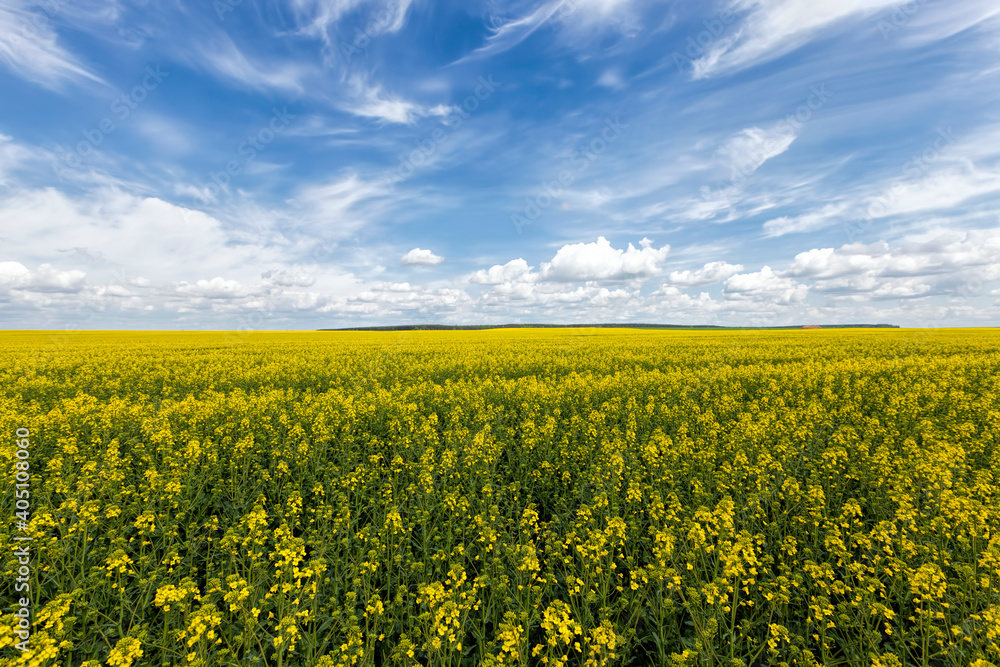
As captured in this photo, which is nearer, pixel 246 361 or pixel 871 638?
pixel 871 638

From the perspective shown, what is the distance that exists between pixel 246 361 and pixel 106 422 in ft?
41.2

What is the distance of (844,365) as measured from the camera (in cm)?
1719

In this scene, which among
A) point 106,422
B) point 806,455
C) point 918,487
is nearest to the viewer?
point 918,487

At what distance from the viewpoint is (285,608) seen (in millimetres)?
3822

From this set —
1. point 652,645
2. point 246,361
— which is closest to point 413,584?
point 652,645

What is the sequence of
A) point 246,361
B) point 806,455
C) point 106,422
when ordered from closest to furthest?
point 806,455
point 106,422
point 246,361

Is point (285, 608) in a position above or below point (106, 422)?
below

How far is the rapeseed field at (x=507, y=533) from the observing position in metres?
3.62

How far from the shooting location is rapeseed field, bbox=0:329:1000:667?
3623 millimetres

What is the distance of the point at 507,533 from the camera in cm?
542

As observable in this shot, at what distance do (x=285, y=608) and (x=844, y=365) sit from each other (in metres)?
21.7

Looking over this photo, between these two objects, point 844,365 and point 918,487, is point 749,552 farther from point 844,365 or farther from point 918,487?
point 844,365

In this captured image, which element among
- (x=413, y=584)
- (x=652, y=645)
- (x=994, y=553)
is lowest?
(x=652, y=645)

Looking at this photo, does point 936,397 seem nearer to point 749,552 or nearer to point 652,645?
point 749,552
